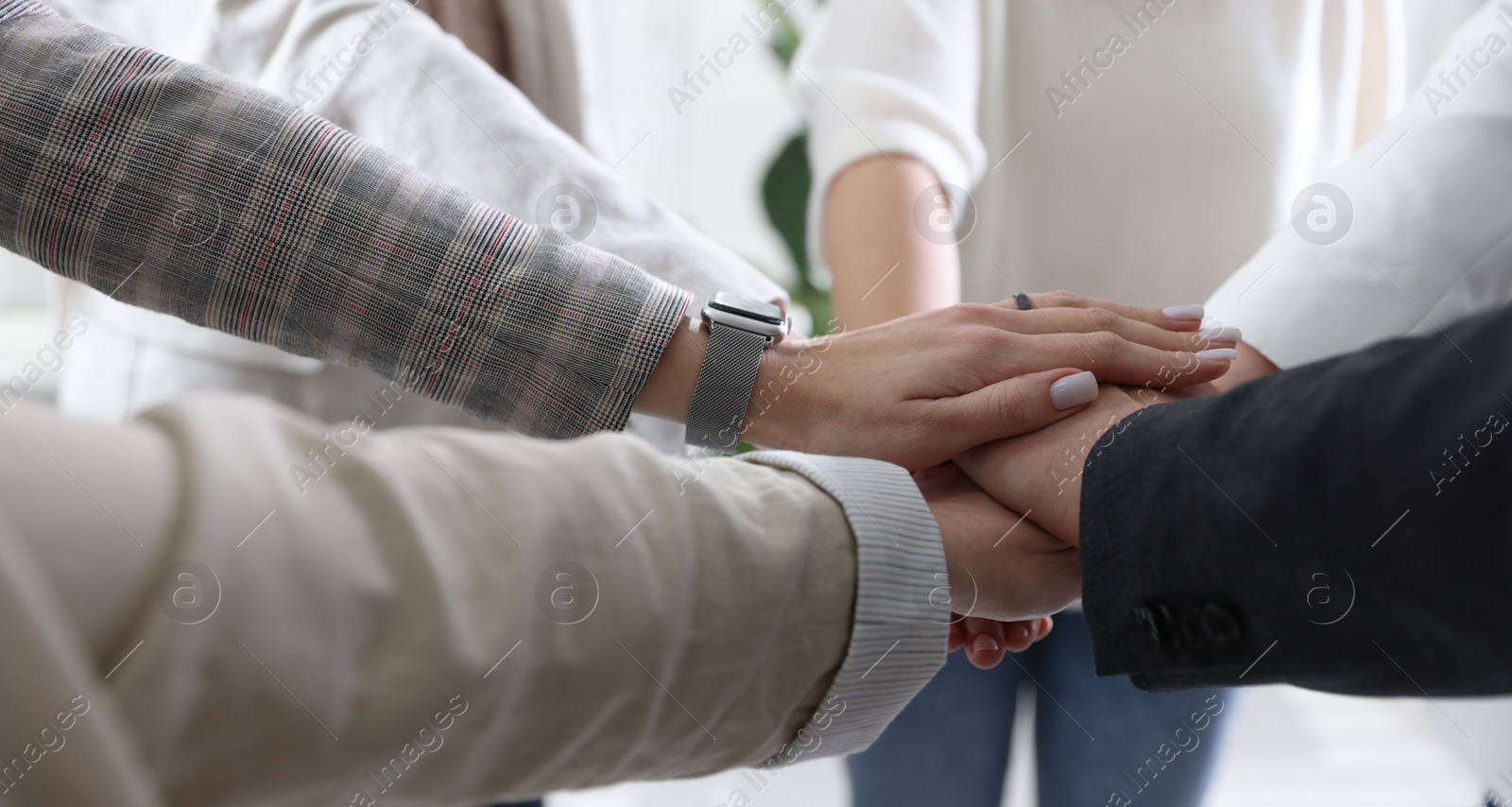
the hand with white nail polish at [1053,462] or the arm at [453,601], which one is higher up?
the hand with white nail polish at [1053,462]

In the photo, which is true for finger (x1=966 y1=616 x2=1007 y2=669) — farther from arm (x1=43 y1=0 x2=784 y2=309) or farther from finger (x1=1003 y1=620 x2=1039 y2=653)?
arm (x1=43 y1=0 x2=784 y2=309)

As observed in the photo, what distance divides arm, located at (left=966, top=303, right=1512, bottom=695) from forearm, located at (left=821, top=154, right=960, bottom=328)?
13.0 inches

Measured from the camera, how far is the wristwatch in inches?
25.1

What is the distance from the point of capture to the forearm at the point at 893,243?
81 cm

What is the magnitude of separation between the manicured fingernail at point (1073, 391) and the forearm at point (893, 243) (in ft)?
0.70

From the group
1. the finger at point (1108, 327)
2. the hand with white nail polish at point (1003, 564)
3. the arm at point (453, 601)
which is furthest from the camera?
the finger at point (1108, 327)

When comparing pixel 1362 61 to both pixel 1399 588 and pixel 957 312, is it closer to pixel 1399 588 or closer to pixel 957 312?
pixel 957 312

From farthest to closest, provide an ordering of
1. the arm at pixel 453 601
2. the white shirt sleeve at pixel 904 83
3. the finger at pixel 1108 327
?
the white shirt sleeve at pixel 904 83 → the finger at pixel 1108 327 → the arm at pixel 453 601

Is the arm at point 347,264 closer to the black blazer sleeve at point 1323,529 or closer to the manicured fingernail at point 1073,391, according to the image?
the manicured fingernail at point 1073,391

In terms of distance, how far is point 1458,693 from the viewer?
0.37 m

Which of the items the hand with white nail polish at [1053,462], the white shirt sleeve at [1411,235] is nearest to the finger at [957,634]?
the hand with white nail polish at [1053,462]

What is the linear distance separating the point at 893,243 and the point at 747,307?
21cm

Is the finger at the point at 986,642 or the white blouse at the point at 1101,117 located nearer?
the finger at the point at 986,642

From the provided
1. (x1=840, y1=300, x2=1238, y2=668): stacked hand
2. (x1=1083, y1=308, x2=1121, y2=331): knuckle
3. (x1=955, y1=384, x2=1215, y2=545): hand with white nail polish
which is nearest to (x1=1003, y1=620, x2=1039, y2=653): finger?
(x1=840, y1=300, x2=1238, y2=668): stacked hand
